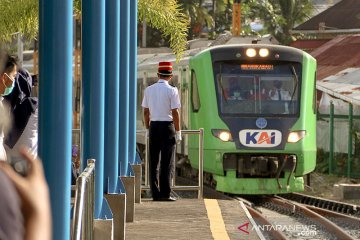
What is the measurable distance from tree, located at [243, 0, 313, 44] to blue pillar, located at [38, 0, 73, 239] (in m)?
51.6

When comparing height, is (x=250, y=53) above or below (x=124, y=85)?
above

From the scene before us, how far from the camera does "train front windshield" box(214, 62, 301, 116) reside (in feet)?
66.1

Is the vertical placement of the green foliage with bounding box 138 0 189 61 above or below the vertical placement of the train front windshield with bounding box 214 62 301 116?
above

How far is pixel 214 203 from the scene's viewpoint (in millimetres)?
14133

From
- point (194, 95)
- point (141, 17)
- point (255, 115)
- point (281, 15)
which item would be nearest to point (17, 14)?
point (141, 17)

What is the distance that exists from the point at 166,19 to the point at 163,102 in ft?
19.0

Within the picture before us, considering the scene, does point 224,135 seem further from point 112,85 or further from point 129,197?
point 112,85

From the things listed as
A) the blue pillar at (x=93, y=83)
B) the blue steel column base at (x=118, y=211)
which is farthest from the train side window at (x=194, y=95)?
the blue pillar at (x=93, y=83)

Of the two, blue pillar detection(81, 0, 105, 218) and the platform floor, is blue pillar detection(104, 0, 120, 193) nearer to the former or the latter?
the platform floor

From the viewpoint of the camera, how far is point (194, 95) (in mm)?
20875

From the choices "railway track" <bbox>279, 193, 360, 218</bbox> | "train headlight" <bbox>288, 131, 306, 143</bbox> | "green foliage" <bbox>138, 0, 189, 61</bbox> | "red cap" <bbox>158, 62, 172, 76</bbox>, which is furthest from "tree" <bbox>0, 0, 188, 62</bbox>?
"red cap" <bbox>158, 62, 172, 76</bbox>

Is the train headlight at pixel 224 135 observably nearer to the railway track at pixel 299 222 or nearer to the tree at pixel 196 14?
the railway track at pixel 299 222

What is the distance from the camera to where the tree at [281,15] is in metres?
58.1

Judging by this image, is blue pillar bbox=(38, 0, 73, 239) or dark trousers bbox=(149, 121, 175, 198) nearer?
blue pillar bbox=(38, 0, 73, 239)
